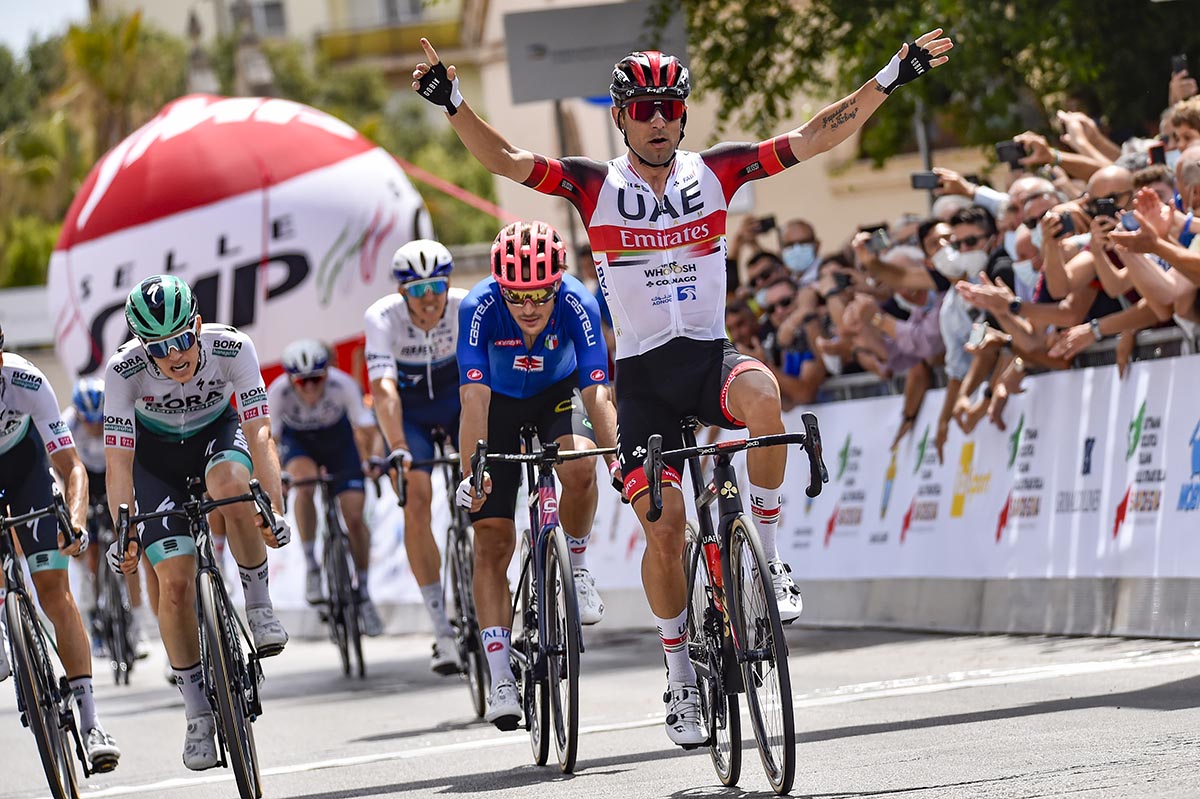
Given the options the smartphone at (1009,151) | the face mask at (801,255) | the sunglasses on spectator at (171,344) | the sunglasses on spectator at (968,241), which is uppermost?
the smartphone at (1009,151)

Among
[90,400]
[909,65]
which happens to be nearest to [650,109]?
[909,65]

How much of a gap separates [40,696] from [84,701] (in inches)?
15.6

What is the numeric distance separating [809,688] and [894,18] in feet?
26.6

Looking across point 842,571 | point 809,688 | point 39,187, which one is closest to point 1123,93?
point 842,571

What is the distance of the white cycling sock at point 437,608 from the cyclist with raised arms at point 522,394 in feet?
7.86

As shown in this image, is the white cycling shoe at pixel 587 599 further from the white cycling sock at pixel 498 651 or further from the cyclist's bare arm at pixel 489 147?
the cyclist's bare arm at pixel 489 147

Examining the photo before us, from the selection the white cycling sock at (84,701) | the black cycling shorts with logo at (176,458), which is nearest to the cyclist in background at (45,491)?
the white cycling sock at (84,701)

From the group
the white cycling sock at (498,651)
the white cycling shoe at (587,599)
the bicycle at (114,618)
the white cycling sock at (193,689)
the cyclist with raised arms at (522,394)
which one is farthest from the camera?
the bicycle at (114,618)

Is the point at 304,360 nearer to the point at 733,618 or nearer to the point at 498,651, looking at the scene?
the point at 498,651

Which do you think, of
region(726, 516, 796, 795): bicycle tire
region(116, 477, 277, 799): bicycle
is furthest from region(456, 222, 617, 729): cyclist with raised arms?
region(726, 516, 796, 795): bicycle tire

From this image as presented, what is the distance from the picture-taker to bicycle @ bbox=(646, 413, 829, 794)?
734 cm

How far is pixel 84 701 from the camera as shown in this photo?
385 inches

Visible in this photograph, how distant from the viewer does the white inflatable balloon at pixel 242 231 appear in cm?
2227

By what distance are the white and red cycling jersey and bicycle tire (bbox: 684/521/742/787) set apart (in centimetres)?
82
